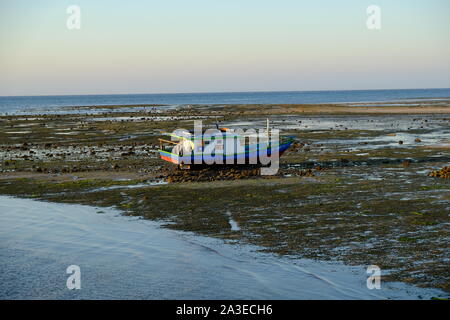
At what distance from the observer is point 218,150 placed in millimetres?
30125

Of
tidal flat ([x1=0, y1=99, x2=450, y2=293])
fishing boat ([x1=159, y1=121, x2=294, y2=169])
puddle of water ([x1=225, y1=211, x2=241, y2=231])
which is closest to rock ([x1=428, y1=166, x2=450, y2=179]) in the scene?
tidal flat ([x1=0, y1=99, x2=450, y2=293])

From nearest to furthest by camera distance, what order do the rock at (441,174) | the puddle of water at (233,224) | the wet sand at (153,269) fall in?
the wet sand at (153,269)
the puddle of water at (233,224)
the rock at (441,174)

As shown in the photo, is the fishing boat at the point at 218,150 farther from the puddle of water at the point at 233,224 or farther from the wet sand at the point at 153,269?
the wet sand at the point at 153,269

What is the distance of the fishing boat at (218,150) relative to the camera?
29922 mm

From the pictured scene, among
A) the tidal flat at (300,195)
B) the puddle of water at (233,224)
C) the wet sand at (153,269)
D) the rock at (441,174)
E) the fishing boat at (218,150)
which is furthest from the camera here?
the fishing boat at (218,150)

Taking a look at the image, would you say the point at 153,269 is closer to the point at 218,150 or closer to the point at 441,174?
the point at 218,150

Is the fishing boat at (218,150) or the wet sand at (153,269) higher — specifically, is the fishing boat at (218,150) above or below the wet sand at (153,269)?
above

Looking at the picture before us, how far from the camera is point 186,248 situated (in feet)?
53.5

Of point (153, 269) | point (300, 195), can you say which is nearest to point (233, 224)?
point (153, 269)

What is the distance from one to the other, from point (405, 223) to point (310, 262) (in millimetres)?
4907

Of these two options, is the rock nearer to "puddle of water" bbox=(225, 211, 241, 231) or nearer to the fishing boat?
the fishing boat

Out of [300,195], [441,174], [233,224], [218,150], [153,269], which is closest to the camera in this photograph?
[153,269]

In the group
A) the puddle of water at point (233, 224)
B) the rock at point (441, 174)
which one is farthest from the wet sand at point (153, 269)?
the rock at point (441, 174)

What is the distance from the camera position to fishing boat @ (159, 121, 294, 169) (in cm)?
2992
